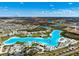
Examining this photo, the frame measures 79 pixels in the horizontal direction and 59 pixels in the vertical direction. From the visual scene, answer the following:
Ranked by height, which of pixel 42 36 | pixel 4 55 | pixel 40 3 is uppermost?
pixel 40 3

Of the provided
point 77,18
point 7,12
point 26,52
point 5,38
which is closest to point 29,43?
point 26,52

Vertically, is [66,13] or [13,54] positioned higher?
[66,13]

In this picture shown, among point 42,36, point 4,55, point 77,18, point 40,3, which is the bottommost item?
point 4,55

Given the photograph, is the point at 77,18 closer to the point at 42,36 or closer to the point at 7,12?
the point at 42,36

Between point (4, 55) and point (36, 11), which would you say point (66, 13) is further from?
point (4, 55)

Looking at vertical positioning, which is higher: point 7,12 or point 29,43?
point 7,12

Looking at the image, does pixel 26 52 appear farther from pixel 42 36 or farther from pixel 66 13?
pixel 66 13

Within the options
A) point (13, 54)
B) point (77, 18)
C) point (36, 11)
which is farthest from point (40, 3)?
point (13, 54)
